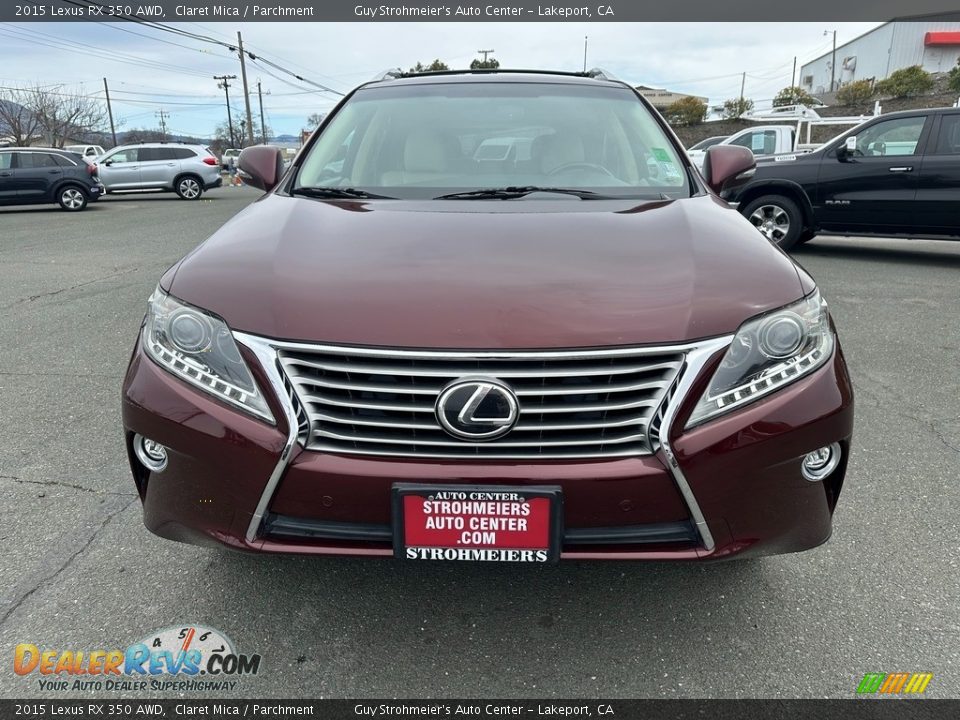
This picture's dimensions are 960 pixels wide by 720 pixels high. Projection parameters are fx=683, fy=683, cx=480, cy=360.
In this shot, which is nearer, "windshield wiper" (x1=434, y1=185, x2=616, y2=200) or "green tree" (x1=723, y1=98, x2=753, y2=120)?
"windshield wiper" (x1=434, y1=185, x2=616, y2=200)

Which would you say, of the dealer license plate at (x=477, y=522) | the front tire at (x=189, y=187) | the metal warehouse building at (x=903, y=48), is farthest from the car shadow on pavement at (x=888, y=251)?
the metal warehouse building at (x=903, y=48)

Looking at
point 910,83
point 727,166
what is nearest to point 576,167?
point 727,166

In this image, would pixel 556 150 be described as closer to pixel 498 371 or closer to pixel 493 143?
pixel 493 143

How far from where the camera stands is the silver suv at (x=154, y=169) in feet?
66.1

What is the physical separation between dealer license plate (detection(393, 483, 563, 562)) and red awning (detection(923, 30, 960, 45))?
8222cm

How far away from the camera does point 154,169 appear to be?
2020cm

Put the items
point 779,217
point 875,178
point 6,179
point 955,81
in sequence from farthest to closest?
point 955,81 < point 6,179 < point 779,217 < point 875,178

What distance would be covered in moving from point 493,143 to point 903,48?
83122 mm

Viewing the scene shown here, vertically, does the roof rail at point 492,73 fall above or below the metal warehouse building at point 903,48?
below

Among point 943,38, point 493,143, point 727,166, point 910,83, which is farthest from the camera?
point 943,38

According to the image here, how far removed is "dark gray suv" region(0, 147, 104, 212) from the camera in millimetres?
16297

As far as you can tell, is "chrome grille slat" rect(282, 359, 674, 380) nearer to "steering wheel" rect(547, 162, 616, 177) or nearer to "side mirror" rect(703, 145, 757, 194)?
"steering wheel" rect(547, 162, 616, 177)

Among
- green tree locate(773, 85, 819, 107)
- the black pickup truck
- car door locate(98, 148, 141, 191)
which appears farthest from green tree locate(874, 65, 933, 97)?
car door locate(98, 148, 141, 191)

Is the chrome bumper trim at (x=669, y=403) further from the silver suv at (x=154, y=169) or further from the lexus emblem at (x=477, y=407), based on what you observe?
the silver suv at (x=154, y=169)
